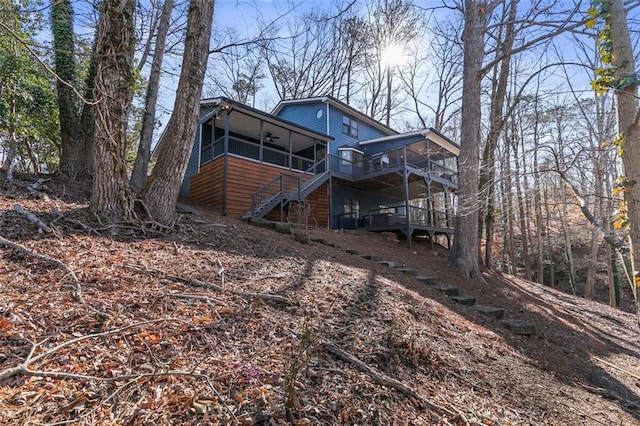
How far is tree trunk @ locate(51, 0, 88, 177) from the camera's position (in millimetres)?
8038

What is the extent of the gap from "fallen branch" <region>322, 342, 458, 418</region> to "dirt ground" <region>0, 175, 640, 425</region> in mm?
12

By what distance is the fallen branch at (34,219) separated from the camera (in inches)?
161

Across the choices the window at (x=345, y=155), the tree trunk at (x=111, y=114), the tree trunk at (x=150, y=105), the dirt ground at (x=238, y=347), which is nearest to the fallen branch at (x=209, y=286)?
the dirt ground at (x=238, y=347)

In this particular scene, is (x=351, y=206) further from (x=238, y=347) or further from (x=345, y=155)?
(x=238, y=347)

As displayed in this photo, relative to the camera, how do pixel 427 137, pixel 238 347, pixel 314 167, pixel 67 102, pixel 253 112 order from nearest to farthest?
pixel 238 347, pixel 67 102, pixel 253 112, pixel 314 167, pixel 427 137

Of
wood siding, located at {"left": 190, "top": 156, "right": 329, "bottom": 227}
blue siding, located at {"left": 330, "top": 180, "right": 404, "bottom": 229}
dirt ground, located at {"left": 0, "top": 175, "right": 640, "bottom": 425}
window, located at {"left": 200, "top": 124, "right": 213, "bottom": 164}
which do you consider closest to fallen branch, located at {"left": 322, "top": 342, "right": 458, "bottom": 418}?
dirt ground, located at {"left": 0, "top": 175, "right": 640, "bottom": 425}

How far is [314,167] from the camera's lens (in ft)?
48.5

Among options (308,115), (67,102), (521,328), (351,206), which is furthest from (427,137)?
(67,102)

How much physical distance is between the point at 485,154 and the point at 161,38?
11659 mm

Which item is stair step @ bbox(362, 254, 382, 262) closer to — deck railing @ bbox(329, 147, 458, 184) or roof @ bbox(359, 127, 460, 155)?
deck railing @ bbox(329, 147, 458, 184)

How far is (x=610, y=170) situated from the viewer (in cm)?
542

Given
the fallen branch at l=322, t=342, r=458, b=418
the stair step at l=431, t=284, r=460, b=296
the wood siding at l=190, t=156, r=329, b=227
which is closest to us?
the fallen branch at l=322, t=342, r=458, b=418

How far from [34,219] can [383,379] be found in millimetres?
4659

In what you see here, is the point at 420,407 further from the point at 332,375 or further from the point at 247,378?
the point at 247,378
